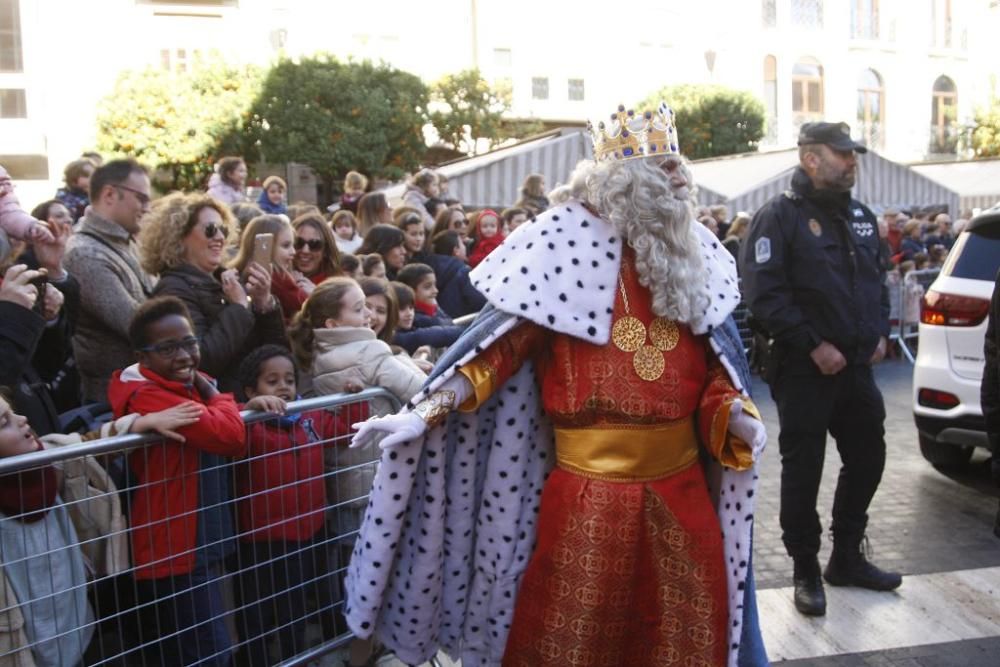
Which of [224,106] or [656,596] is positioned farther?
[224,106]

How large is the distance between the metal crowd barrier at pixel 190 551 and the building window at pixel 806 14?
43.9 metres

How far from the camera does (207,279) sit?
14.4 ft

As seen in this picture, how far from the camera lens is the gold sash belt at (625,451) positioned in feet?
10.5

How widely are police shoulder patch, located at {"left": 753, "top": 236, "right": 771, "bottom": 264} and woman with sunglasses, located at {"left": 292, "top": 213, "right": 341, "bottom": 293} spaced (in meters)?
2.21

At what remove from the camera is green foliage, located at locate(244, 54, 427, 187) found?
26.7 meters

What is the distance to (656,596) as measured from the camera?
3.22 metres

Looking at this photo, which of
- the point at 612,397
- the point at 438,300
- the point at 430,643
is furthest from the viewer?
the point at 438,300

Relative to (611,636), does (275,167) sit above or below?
above

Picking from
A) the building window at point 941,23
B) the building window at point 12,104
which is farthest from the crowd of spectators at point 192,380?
the building window at point 941,23

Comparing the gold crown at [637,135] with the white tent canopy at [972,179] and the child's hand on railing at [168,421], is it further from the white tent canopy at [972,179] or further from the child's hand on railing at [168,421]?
the white tent canopy at [972,179]

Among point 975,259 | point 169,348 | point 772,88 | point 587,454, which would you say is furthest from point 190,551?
point 772,88

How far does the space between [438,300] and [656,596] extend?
165 inches

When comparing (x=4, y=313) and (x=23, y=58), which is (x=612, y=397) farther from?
(x=23, y=58)

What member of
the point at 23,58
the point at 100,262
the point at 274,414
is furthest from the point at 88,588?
the point at 23,58
